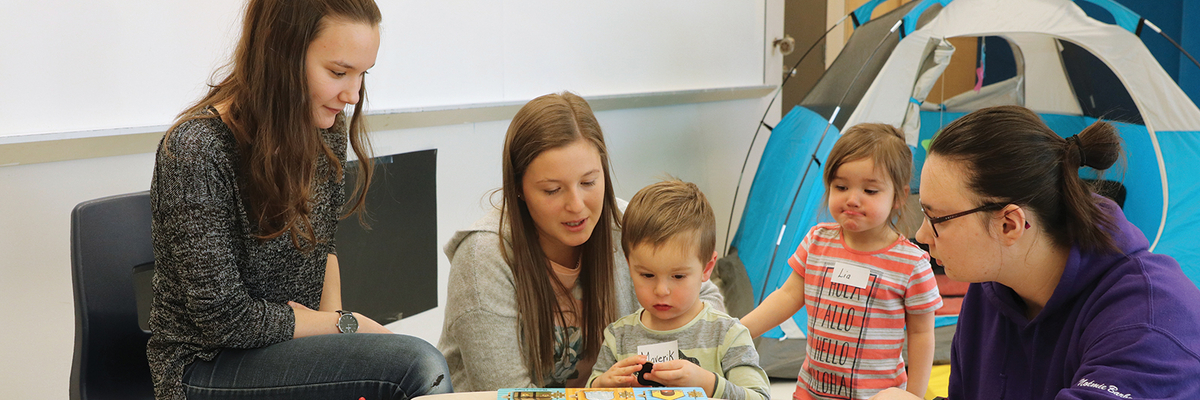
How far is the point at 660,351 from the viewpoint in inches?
43.4

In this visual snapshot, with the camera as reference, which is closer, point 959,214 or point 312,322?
point 959,214

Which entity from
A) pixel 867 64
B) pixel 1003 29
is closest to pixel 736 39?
pixel 867 64

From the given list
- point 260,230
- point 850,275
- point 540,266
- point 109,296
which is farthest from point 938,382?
point 109,296

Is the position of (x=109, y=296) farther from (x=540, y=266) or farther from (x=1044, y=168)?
(x=1044, y=168)

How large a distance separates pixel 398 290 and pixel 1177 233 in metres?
2.10

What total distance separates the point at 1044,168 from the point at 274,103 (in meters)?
0.95

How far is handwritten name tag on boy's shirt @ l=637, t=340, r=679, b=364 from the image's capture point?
3.61 feet

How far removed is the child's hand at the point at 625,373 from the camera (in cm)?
102

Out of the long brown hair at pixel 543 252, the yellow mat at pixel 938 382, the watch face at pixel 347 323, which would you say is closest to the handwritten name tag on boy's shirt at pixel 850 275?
the long brown hair at pixel 543 252

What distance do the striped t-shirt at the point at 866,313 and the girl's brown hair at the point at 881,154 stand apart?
95 millimetres

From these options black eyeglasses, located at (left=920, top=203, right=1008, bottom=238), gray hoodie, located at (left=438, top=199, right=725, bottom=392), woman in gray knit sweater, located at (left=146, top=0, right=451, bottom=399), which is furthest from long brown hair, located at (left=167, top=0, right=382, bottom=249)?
black eyeglasses, located at (left=920, top=203, right=1008, bottom=238)

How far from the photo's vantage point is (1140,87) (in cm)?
222

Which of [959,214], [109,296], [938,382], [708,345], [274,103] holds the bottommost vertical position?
[938,382]

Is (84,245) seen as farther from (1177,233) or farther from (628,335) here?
(1177,233)
